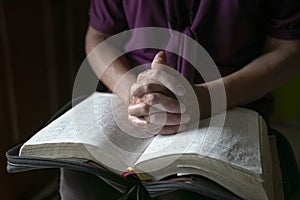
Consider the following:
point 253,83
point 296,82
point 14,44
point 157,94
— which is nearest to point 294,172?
point 253,83

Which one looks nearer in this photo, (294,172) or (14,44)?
(294,172)

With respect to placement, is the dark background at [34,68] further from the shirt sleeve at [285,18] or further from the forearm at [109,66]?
the shirt sleeve at [285,18]

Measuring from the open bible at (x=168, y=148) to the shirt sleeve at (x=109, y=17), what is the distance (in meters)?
0.20

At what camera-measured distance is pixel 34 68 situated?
121 centimetres

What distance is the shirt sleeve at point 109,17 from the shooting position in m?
0.95

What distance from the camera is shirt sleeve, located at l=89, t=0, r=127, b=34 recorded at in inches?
37.5

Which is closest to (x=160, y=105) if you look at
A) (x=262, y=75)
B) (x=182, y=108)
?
(x=182, y=108)

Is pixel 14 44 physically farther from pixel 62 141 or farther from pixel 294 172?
pixel 294 172

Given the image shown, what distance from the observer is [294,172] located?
84 cm

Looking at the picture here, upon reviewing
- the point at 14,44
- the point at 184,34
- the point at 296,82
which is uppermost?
the point at 184,34

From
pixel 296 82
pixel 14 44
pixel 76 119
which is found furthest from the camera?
pixel 296 82

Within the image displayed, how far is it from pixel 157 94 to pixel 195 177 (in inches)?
6.2

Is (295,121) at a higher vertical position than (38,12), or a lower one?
lower

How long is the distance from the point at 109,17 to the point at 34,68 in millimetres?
339
